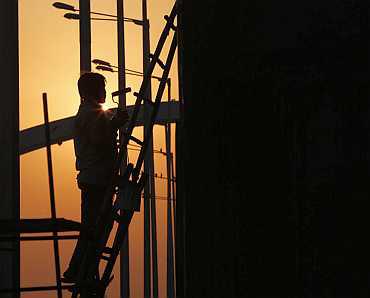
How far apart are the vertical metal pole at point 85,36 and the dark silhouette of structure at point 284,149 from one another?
39.6 feet

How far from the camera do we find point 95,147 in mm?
8633

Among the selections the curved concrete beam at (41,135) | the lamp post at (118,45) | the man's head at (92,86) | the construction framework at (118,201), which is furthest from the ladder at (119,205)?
the curved concrete beam at (41,135)

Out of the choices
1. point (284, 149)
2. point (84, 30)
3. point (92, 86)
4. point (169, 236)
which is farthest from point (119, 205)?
point (169, 236)

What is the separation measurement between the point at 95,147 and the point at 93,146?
0.02 metres

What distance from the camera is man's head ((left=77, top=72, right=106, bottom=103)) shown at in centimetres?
864

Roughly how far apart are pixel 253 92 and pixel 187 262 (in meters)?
1.15

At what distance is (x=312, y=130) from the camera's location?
6.52 m

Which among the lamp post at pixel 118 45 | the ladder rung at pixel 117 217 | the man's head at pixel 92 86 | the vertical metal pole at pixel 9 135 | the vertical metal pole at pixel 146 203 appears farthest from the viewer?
the vertical metal pole at pixel 146 203

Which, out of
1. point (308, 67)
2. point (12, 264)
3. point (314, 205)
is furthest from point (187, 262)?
point (12, 264)

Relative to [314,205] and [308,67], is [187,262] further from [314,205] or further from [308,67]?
[308,67]

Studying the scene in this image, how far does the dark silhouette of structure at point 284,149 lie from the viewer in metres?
6.50

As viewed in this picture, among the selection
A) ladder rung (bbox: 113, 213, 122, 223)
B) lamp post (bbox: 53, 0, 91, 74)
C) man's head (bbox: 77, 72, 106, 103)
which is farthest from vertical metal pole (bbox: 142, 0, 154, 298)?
ladder rung (bbox: 113, 213, 122, 223)

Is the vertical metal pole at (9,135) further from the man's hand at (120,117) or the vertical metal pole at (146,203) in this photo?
the vertical metal pole at (146,203)

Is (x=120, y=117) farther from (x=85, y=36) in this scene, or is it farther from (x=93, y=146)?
(x=85, y=36)
